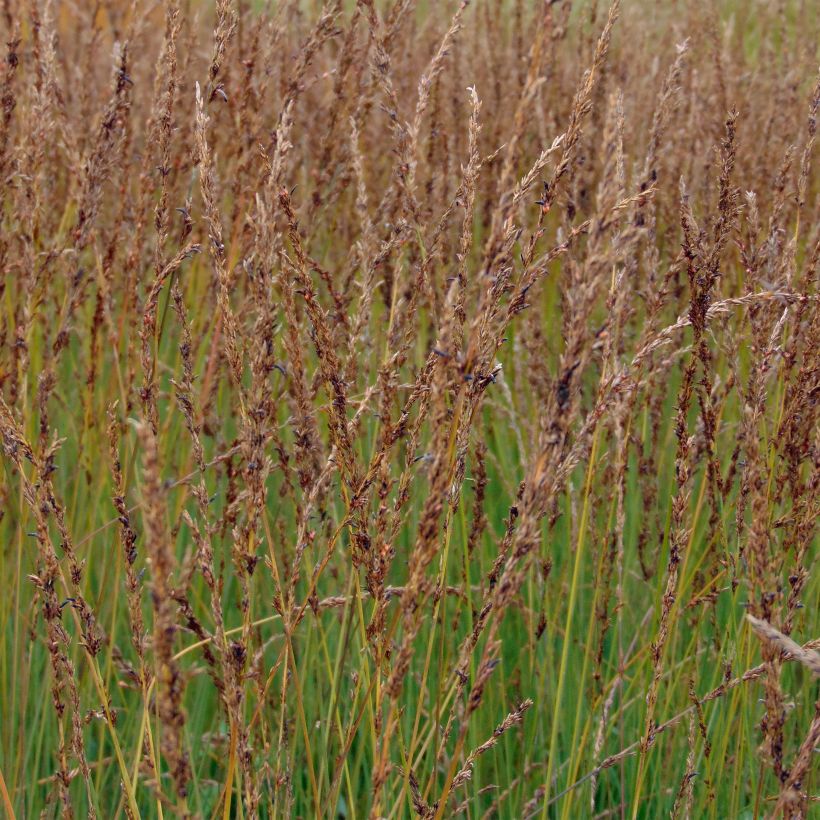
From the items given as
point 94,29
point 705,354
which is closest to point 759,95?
point 94,29

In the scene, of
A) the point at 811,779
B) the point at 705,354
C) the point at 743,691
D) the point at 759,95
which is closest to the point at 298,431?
the point at 705,354

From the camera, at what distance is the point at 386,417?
1.15m

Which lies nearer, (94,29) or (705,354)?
(705,354)

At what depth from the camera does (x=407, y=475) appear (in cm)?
110

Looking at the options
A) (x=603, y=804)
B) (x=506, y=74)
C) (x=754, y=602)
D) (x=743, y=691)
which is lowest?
(x=603, y=804)

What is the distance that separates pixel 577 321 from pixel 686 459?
0.51 m

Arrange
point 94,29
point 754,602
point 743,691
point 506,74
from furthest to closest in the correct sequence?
point 506,74, point 94,29, point 743,691, point 754,602

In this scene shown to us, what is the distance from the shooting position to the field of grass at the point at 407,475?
103 cm

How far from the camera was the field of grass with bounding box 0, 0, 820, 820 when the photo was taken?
1.03m

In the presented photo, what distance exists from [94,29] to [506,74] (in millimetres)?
1675

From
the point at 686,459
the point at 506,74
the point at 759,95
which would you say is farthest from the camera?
the point at 759,95

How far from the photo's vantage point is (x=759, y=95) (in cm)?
438

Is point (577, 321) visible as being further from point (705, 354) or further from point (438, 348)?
point (705, 354)

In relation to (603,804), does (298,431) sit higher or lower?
higher
